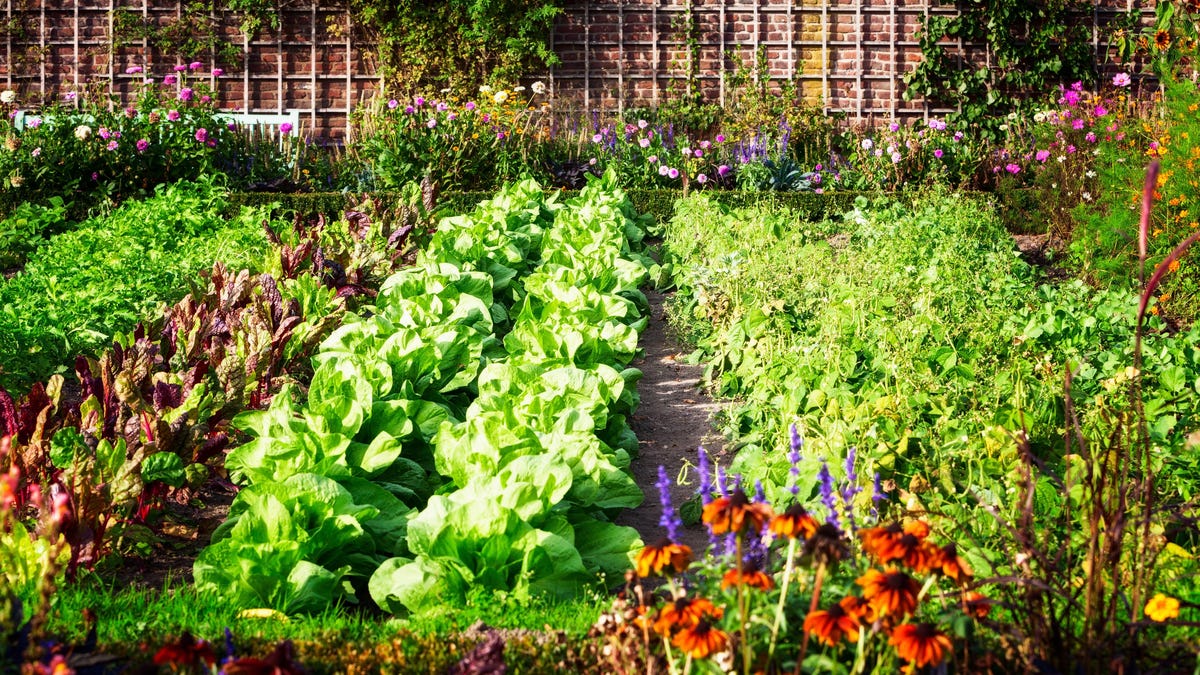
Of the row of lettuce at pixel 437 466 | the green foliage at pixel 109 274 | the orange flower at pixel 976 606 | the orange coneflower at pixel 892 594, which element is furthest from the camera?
the green foliage at pixel 109 274

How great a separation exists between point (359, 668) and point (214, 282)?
3788 mm

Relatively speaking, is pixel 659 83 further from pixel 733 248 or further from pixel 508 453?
pixel 508 453

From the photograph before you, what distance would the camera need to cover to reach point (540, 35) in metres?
14.1

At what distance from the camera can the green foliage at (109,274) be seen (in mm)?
5156

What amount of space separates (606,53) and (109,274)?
8.89m

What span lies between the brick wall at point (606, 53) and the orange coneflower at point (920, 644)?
1276cm

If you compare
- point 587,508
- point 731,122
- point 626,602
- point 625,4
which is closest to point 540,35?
point 625,4

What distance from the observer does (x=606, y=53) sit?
1423 centimetres

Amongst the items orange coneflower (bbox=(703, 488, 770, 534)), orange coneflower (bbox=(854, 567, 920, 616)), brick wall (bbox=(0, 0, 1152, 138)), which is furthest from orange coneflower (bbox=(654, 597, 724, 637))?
brick wall (bbox=(0, 0, 1152, 138))

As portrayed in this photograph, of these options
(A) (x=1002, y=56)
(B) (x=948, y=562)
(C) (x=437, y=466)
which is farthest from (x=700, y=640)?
(A) (x=1002, y=56)

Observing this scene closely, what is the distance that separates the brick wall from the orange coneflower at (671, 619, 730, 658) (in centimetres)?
1272

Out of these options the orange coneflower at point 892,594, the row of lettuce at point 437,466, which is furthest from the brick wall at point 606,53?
the orange coneflower at point 892,594

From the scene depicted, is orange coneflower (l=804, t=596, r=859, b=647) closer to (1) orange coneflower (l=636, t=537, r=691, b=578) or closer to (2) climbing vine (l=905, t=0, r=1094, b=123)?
(1) orange coneflower (l=636, t=537, r=691, b=578)

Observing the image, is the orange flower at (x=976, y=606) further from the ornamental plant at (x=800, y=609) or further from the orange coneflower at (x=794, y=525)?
the orange coneflower at (x=794, y=525)
